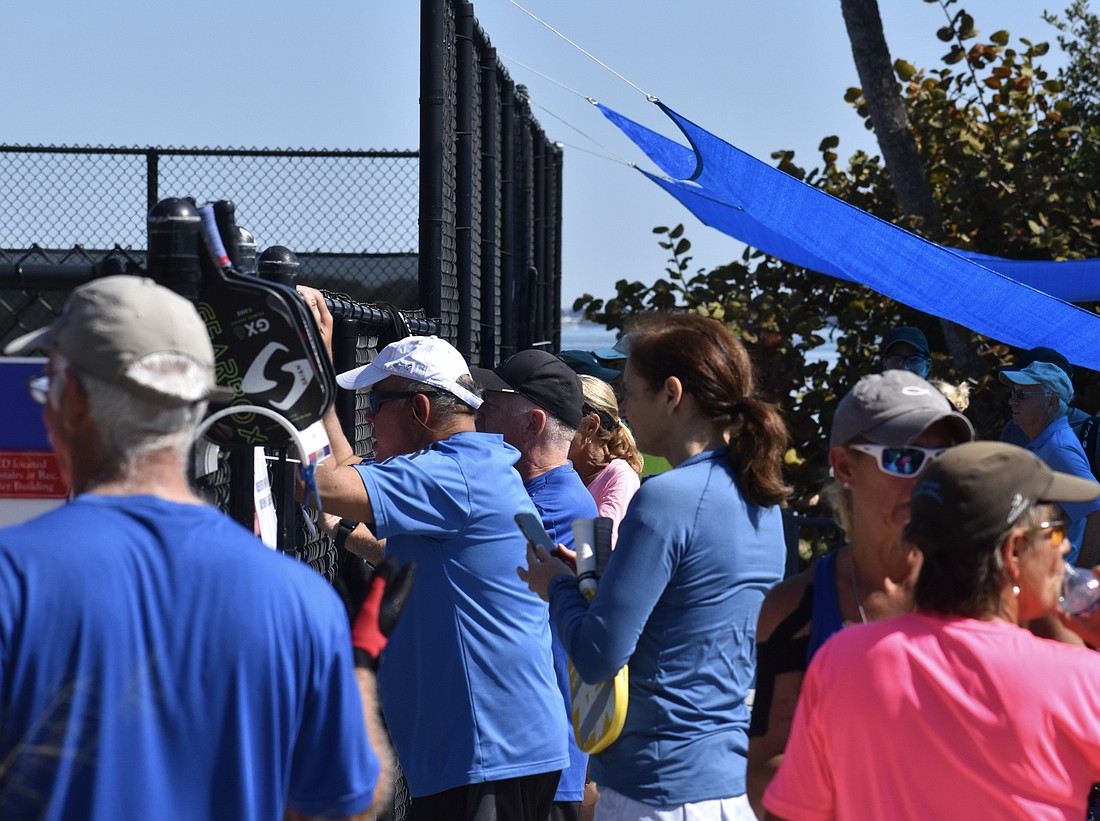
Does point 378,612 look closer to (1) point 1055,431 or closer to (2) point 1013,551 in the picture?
(2) point 1013,551

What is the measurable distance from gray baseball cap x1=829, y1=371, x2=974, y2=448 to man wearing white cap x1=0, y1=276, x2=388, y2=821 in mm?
1072

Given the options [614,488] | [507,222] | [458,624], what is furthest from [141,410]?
[507,222]

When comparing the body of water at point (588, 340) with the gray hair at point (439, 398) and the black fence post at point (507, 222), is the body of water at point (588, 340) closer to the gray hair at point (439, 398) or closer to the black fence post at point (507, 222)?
the black fence post at point (507, 222)

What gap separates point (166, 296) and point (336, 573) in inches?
110

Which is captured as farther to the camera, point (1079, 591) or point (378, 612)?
point (1079, 591)

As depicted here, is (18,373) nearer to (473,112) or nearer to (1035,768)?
(1035,768)

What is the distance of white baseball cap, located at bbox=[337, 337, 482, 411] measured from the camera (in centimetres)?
337

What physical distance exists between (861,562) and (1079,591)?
381 millimetres

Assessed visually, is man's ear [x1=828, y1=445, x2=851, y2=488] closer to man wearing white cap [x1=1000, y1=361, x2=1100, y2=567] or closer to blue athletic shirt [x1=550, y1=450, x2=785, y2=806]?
blue athletic shirt [x1=550, y1=450, x2=785, y2=806]

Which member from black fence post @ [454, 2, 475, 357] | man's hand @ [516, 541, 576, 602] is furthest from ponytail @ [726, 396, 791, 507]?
black fence post @ [454, 2, 475, 357]

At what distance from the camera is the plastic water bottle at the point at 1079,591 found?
7.17 ft

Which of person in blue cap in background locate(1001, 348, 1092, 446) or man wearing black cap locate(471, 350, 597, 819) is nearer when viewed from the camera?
man wearing black cap locate(471, 350, 597, 819)

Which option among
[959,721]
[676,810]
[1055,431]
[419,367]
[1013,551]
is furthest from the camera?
[1055,431]

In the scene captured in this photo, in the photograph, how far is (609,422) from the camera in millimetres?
→ 5145
